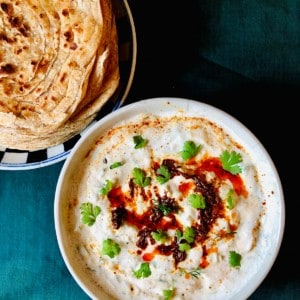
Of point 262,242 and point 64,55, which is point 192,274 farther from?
point 64,55

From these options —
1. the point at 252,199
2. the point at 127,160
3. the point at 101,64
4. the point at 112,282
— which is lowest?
the point at 112,282

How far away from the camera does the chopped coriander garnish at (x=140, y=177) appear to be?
7.97 feet

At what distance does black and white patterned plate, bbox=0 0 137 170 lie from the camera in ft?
8.66

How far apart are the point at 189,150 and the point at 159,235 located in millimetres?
321

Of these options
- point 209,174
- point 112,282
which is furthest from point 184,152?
point 112,282

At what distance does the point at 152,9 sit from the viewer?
111 inches

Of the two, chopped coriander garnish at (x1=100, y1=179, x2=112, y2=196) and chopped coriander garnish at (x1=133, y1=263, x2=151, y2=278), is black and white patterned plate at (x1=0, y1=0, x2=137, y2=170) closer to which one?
chopped coriander garnish at (x1=100, y1=179, x2=112, y2=196)

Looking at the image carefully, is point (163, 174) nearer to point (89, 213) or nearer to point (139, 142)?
point (139, 142)

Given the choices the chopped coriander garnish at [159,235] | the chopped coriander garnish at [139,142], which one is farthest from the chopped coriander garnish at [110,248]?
the chopped coriander garnish at [139,142]

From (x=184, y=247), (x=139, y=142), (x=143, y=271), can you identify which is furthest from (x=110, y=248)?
(x=139, y=142)

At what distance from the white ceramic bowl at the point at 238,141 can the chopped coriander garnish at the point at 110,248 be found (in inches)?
5.8

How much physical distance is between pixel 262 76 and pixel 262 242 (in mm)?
713

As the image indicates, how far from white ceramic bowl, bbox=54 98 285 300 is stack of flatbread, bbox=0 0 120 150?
0.38 feet

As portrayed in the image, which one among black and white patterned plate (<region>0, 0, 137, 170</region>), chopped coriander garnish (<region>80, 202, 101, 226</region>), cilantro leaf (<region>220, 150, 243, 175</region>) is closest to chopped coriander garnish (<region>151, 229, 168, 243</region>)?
chopped coriander garnish (<region>80, 202, 101, 226</region>)
